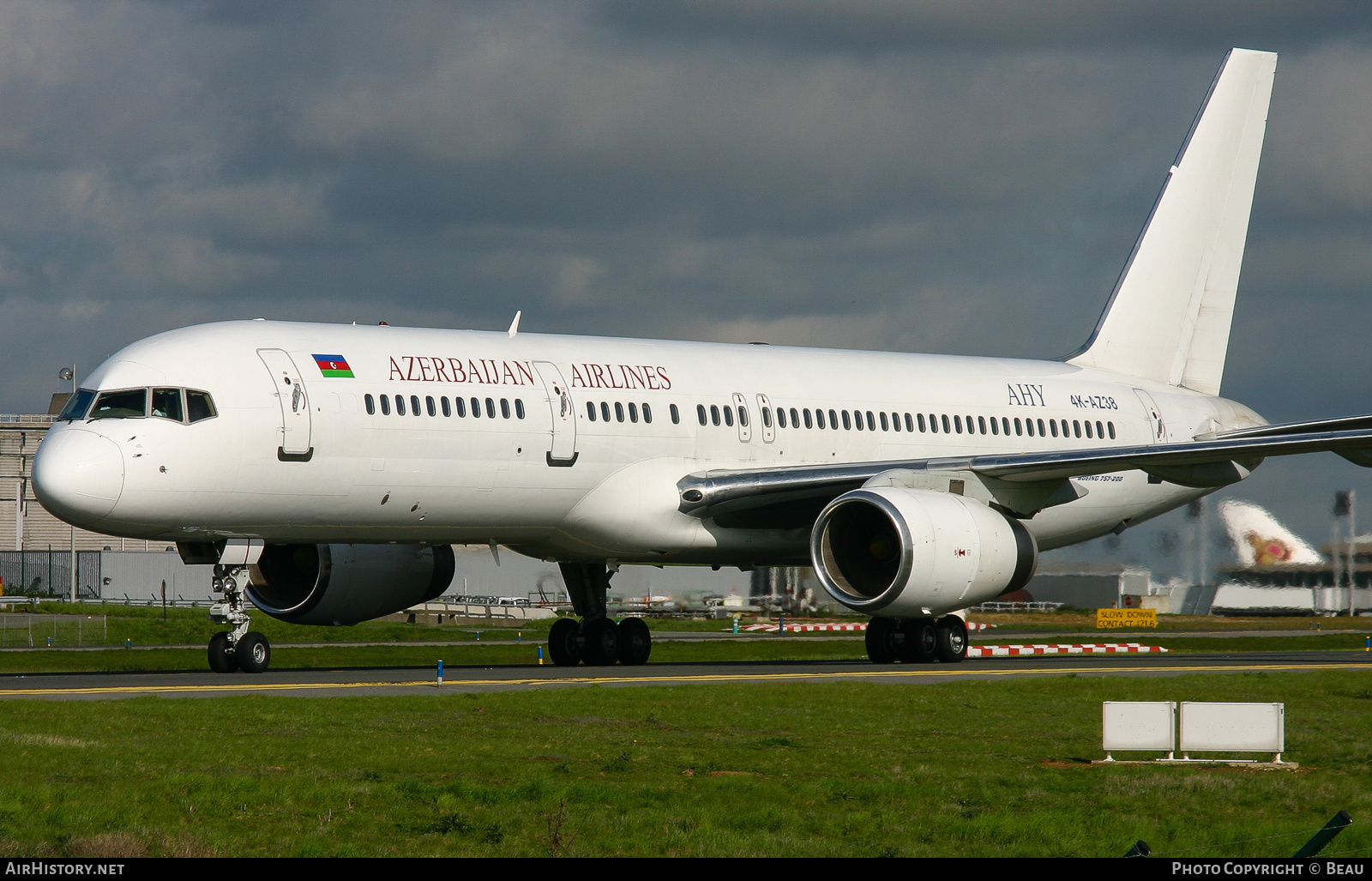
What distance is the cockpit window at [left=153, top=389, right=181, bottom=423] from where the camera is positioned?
21.1 metres

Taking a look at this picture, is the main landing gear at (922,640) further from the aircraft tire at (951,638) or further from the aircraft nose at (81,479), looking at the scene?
the aircraft nose at (81,479)

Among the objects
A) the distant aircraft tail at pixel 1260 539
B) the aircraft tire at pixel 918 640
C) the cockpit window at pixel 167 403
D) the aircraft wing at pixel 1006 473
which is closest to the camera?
the cockpit window at pixel 167 403

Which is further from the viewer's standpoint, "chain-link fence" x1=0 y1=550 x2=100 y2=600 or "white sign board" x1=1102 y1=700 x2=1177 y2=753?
"chain-link fence" x1=0 y1=550 x2=100 y2=600

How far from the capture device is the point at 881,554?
25.1 metres

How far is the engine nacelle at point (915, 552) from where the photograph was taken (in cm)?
2317

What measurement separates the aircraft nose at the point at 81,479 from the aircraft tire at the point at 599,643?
9154 mm

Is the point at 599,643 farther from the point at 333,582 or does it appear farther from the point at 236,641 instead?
the point at 236,641

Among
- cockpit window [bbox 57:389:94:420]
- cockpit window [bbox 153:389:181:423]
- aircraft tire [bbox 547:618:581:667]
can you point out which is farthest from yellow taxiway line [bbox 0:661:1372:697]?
aircraft tire [bbox 547:618:581:667]

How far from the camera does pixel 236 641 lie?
72.2ft

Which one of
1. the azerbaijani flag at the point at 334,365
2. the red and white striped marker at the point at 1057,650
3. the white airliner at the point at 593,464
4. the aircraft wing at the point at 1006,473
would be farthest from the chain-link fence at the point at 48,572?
the azerbaijani flag at the point at 334,365

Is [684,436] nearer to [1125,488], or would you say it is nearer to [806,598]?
[1125,488]

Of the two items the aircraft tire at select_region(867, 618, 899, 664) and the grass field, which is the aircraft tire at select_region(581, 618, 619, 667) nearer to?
the aircraft tire at select_region(867, 618, 899, 664)

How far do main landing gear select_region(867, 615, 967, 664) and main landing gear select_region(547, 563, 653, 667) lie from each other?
158 inches

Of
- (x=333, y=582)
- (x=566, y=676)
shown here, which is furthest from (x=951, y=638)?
(x=333, y=582)
